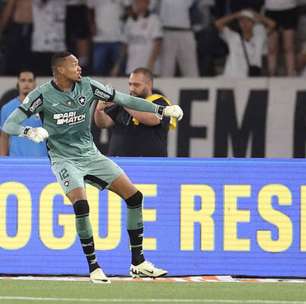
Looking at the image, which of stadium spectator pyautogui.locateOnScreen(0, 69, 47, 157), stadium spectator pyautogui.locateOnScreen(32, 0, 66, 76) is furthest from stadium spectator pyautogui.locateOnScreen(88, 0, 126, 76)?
stadium spectator pyautogui.locateOnScreen(0, 69, 47, 157)

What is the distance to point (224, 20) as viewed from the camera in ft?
54.1

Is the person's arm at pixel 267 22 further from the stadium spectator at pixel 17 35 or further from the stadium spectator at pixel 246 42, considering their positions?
the stadium spectator at pixel 17 35

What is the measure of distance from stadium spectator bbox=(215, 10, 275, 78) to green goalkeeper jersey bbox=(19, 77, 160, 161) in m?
5.48

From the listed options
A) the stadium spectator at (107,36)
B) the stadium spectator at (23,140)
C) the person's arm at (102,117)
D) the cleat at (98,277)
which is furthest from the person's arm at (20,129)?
the stadium spectator at (107,36)

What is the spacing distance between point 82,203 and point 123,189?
17.3 inches

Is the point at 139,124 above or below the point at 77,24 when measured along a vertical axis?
below

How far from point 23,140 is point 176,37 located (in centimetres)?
346

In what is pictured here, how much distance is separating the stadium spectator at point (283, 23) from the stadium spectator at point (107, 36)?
1.87 meters

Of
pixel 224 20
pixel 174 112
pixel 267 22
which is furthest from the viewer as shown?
pixel 224 20

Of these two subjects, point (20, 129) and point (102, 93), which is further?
point (102, 93)

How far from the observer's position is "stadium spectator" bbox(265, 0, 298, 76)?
16.3 metres

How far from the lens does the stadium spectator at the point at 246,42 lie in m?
16.2

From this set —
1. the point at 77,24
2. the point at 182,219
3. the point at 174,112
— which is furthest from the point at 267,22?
the point at 174,112

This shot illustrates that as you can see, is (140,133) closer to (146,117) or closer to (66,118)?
(146,117)
